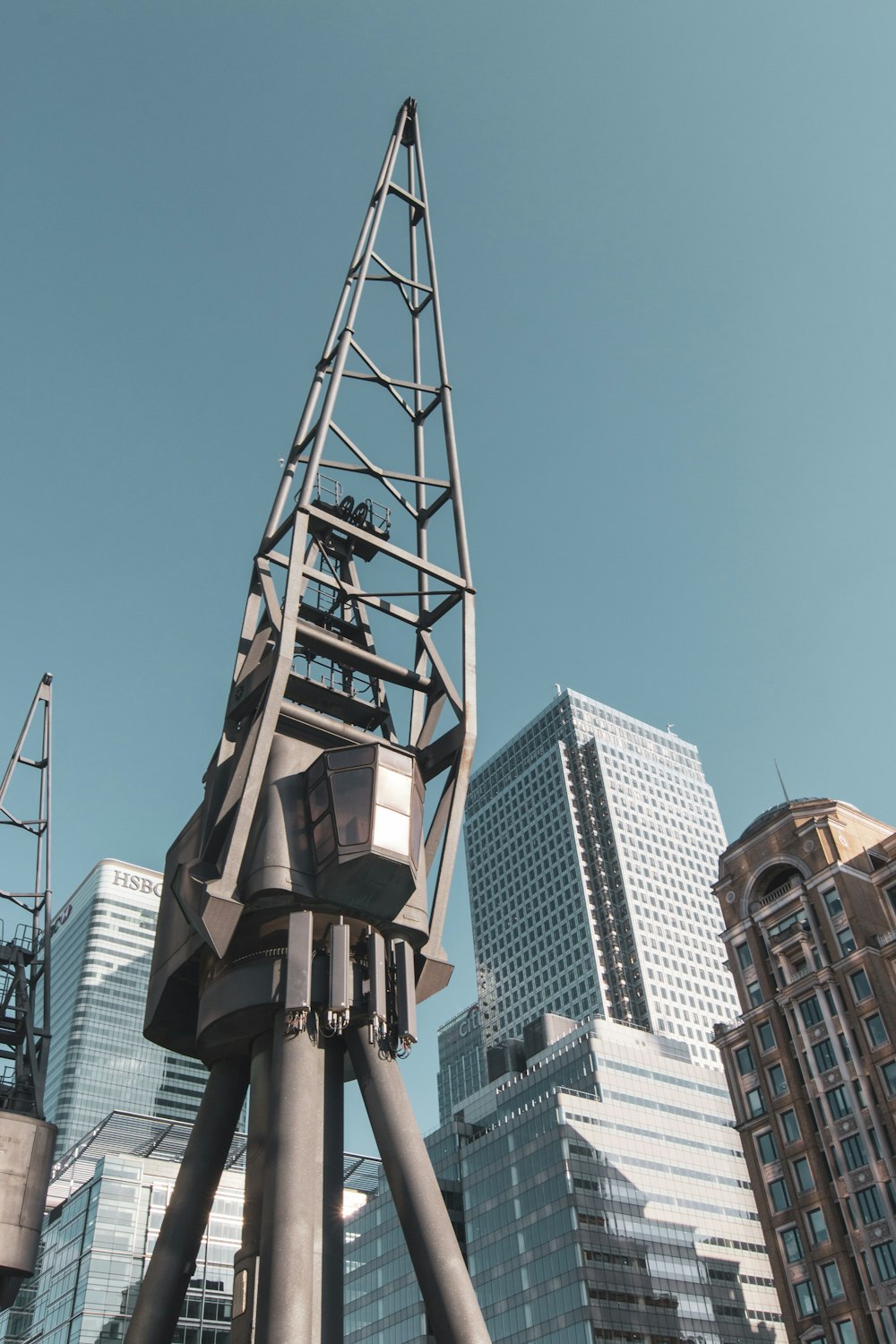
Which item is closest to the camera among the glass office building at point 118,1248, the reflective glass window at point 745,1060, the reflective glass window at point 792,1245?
the reflective glass window at point 792,1245

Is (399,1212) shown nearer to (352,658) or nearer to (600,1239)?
(352,658)

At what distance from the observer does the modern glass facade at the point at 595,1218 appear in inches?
4405

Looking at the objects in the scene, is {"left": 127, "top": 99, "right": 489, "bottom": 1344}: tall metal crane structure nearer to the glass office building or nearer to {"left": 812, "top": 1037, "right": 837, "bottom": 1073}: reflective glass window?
{"left": 812, "top": 1037, "right": 837, "bottom": 1073}: reflective glass window

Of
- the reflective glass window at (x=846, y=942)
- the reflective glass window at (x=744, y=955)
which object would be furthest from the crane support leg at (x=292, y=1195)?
the reflective glass window at (x=744, y=955)

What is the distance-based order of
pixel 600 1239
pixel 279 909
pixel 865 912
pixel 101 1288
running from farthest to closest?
pixel 600 1239 → pixel 101 1288 → pixel 865 912 → pixel 279 909

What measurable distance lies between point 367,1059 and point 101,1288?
8427 centimetres

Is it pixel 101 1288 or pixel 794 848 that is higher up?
pixel 794 848

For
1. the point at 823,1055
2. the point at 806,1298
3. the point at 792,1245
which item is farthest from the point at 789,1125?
the point at 806,1298

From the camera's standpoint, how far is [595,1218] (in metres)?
114

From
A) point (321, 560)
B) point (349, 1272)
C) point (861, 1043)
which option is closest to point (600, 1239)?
point (349, 1272)

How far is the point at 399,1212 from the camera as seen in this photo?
2244 cm

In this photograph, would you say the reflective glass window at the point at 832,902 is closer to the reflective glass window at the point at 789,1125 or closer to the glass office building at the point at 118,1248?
the reflective glass window at the point at 789,1125

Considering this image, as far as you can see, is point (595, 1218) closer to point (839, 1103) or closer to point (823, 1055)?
point (823, 1055)

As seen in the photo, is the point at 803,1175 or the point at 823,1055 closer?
the point at 803,1175
